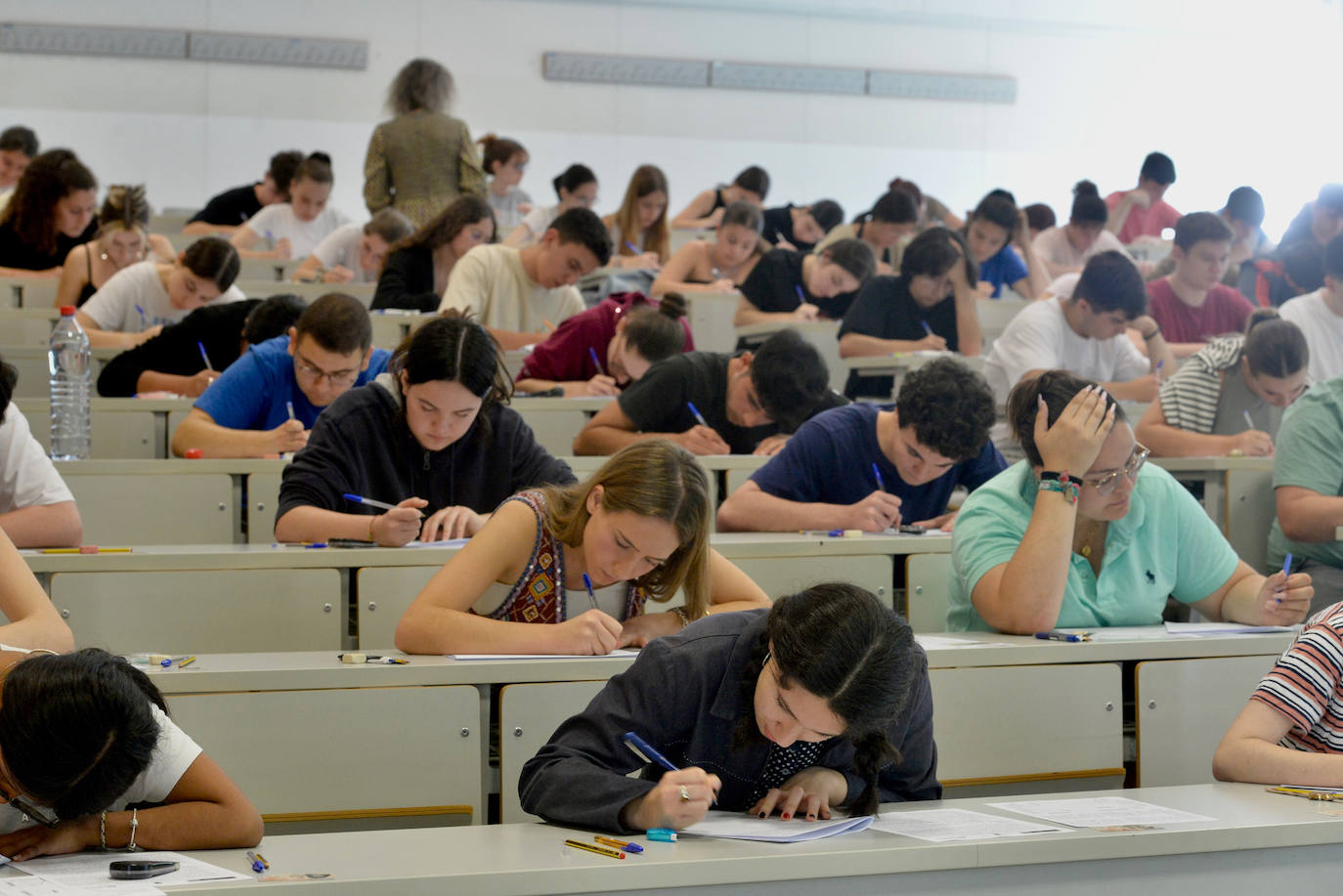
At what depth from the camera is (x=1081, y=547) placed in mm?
2502

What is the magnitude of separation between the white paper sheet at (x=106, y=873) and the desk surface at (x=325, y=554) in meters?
1.00

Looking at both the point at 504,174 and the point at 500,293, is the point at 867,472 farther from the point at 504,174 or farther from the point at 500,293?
the point at 504,174

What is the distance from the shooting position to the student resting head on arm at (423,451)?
271 centimetres

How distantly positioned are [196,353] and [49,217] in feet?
6.46

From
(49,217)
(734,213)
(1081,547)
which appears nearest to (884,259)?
(734,213)

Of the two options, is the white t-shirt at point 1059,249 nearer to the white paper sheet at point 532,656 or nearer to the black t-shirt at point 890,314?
the black t-shirt at point 890,314

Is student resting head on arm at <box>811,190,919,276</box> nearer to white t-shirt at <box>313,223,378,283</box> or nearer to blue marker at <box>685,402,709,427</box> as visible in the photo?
white t-shirt at <box>313,223,378,283</box>

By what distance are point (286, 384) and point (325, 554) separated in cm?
108

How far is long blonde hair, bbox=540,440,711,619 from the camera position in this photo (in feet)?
6.70

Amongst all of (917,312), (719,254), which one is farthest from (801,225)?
(917,312)

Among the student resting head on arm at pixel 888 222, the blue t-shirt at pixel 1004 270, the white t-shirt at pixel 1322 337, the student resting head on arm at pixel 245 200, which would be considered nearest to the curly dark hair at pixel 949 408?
the white t-shirt at pixel 1322 337

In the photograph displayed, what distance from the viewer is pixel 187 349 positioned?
4.27 meters

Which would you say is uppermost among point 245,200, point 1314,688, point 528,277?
point 245,200

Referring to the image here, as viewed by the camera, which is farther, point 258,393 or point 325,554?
point 258,393
